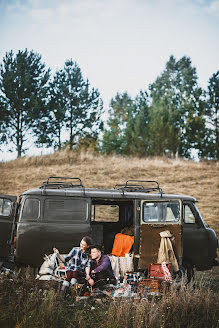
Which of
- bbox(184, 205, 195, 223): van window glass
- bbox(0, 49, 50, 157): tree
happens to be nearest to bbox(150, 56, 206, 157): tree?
bbox(0, 49, 50, 157): tree

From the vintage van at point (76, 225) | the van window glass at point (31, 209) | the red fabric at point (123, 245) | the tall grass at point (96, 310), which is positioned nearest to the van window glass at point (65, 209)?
the vintage van at point (76, 225)

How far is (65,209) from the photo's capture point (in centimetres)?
804

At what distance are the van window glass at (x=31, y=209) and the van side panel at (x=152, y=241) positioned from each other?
2275 millimetres

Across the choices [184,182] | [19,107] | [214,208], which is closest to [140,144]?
[19,107]

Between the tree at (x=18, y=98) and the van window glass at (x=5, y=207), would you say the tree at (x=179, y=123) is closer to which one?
the tree at (x=18, y=98)

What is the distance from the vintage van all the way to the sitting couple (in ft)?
2.23

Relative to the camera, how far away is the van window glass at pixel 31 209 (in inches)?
309

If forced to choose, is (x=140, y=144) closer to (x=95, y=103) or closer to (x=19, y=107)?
(x=95, y=103)

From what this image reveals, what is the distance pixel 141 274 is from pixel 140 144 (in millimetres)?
30258

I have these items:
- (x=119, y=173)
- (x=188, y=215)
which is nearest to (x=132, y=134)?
(x=119, y=173)

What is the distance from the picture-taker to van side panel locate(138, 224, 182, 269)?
304 inches

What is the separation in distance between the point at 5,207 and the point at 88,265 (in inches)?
94.0

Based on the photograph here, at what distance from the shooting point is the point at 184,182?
2194 cm

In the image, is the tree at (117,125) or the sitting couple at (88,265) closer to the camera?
the sitting couple at (88,265)
